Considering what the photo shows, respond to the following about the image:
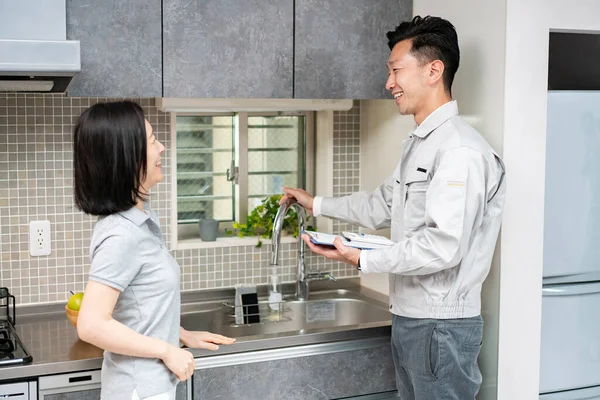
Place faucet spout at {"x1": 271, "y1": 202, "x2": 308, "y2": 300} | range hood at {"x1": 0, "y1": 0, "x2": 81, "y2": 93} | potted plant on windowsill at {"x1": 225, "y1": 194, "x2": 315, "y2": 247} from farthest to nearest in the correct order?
1. potted plant on windowsill at {"x1": 225, "y1": 194, "x2": 315, "y2": 247}
2. faucet spout at {"x1": 271, "y1": 202, "x2": 308, "y2": 300}
3. range hood at {"x1": 0, "y1": 0, "x2": 81, "y2": 93}

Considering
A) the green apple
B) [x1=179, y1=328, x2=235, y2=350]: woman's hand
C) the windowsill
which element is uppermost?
the windowsill

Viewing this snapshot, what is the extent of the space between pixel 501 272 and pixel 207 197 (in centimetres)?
119

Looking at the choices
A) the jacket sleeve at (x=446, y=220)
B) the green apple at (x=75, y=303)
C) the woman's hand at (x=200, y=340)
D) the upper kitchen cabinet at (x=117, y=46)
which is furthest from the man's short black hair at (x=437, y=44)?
the green apple at (x=75, y=303)

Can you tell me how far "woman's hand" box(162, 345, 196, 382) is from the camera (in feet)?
6.31

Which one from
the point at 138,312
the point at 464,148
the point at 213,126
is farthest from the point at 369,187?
the point at 138,312

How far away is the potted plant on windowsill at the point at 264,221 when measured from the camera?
124 inches

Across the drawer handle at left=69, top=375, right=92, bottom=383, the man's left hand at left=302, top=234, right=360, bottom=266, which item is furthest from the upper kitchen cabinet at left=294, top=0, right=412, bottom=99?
the drawer handle at left=69, top=375, right=92, bottom=383

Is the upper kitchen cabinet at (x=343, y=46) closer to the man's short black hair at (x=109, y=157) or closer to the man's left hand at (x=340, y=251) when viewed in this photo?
the man's left hand at (x=340, y=251)

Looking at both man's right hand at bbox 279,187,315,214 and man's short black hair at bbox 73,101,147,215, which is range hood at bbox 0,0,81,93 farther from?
man's right hand at bbox 279,187,315,214

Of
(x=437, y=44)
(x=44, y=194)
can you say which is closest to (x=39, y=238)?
(x=44, y=194)

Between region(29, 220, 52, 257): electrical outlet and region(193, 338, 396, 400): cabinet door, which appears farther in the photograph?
region(29, 220, 52, 257): electrical outlet

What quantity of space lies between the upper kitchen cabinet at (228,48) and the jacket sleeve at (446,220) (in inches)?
27.2

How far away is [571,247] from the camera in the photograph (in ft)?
9.18

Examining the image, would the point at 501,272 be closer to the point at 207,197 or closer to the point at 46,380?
the point at 207,197
